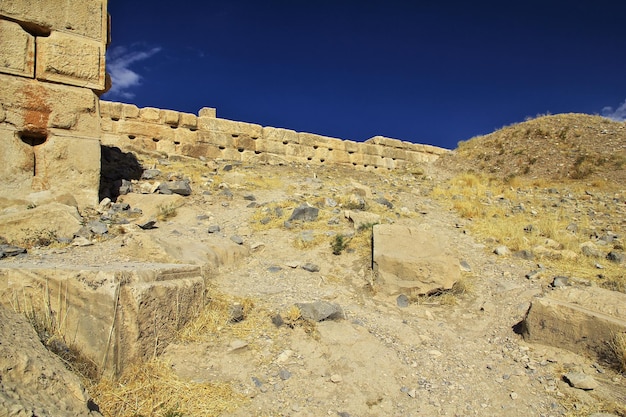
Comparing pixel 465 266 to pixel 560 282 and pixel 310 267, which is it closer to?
pixel 560 282

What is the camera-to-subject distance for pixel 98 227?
4891 millimetres

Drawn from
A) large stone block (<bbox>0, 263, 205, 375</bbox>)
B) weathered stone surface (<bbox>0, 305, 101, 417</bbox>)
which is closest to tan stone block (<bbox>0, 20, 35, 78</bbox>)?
large stone block (<bbox>0, 263, 205, 375</bbox>)

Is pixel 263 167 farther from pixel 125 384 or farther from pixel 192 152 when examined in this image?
pixel 125 384

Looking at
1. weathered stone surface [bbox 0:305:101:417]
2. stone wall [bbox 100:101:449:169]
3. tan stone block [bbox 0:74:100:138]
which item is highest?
stone wall [bbox 100:101:449:169]

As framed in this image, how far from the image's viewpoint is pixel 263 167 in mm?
10508

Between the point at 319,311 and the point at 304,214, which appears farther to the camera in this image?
the point at 304,214

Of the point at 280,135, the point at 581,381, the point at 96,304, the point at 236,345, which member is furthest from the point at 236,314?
the point at 280,135

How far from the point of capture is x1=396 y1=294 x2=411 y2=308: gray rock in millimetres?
4288

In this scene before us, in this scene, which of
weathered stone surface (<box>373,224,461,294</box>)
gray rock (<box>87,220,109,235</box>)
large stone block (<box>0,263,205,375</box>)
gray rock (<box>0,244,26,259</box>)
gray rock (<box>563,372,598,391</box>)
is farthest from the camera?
gray rock (<box>87,220,109,235</box>)

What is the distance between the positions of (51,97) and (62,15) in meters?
1.15

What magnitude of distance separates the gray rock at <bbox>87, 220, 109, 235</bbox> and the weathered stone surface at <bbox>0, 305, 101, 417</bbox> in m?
2.87

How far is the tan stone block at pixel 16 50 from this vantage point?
5.12 meters

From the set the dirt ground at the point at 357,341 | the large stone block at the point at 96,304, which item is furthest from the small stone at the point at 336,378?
the large stone block at the point at 96,304

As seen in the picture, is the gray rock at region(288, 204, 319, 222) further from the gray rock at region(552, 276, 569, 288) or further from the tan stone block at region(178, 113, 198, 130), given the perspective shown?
the tan stone block at region(178, 113, 198, 130)
